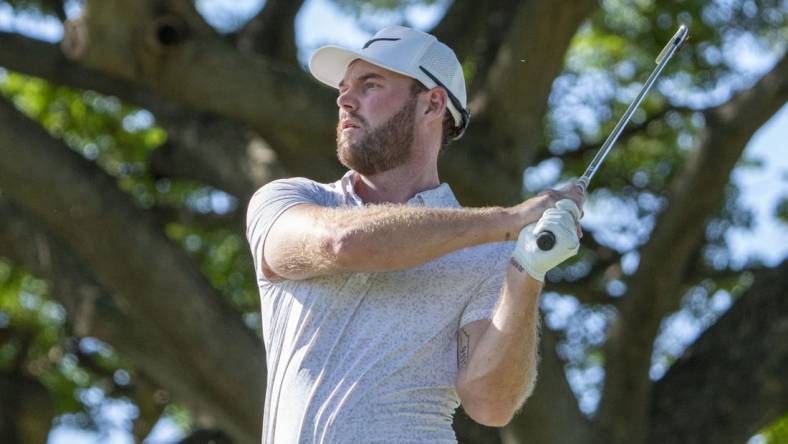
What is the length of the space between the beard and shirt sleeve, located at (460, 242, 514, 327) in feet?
1.35

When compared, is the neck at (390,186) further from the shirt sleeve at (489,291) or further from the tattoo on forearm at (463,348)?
the tattoo on forearm at (463,348)

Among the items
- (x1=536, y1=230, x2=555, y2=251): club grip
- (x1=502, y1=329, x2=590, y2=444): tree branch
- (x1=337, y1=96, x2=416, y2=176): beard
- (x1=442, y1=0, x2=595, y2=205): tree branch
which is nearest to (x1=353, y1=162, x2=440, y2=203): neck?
(x1=337, y1=96, x2=416, y2=176): beard

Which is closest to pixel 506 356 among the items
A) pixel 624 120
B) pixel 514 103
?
pixel 624 120

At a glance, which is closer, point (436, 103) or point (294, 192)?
point (294, 192)

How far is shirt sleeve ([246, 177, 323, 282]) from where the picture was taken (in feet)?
13.1

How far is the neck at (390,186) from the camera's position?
4152 mm

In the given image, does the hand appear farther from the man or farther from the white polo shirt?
the white polo shirt

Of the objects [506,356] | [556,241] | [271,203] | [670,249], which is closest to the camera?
[556,241]

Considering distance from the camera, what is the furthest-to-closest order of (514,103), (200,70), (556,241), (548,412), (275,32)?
(275,32), (514,103), (548,412), (200,70), (556,241)

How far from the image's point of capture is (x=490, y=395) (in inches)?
149

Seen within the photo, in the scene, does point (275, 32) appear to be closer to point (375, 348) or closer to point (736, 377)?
point (736, 377)

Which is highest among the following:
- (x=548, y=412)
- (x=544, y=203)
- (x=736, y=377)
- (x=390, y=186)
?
(x=736, y=377)

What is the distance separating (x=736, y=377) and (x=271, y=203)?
20.0ft

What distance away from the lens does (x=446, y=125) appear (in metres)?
4.41
